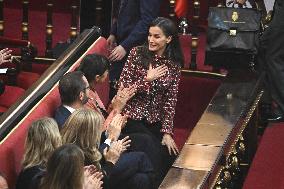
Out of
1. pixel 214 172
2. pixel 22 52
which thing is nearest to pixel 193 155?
pixel 214 172

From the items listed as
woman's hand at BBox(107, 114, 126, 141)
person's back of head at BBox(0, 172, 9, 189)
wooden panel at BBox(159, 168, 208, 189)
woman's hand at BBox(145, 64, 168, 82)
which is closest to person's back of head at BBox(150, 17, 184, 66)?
→ woman's hand at BBox(145, 64, 168, 82)

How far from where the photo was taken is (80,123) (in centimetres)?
400

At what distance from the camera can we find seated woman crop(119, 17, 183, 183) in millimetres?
5281

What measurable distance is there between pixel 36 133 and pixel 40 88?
85 cm

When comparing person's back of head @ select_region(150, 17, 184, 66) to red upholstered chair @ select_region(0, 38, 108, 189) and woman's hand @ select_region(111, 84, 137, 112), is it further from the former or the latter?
red upholstered chair @ select_region(0, 38, 108, 189)

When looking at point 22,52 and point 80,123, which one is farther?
point 22,52

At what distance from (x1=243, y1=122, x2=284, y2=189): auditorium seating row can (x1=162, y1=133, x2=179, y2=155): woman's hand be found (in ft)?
1.81

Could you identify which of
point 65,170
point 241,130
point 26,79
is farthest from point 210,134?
point 26,79

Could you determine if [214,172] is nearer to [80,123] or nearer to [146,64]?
[80,123]

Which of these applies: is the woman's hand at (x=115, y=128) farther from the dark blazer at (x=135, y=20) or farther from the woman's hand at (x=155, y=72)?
A: the dark blazer at (x=135, y=20)

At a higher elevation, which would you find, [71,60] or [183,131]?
[71,60]

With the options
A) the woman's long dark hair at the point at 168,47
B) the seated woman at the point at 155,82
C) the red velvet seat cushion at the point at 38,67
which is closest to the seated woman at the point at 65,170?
the seated woman at the point at 155,82

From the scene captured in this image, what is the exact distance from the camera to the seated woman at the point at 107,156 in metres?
4.00

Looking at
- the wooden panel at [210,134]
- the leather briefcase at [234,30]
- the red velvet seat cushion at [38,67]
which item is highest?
the leather briefcase at [234,30]
